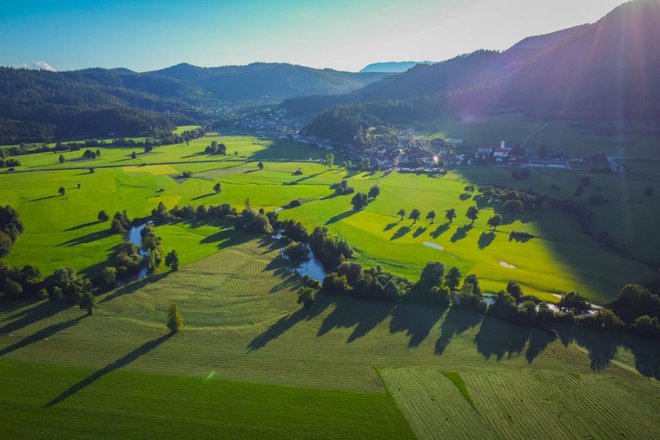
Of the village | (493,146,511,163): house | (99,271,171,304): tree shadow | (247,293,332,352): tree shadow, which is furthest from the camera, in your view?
(493,146,511,163): house

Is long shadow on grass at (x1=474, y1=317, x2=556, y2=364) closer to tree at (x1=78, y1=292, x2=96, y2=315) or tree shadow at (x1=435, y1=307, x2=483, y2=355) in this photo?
tree shadow at (x1=435, y1=307, x2=483, y2=355)

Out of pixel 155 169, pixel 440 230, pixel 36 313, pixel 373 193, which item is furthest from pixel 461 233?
pixel 155 169

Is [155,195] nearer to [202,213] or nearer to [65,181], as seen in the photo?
[202,213]

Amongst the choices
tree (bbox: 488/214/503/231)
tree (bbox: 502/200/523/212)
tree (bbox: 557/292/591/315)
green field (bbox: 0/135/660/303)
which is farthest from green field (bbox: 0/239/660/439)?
tree (bbox: 502/200/523/212)

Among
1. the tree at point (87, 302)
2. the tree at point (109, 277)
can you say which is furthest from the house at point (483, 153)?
the tree at point (87, 302)

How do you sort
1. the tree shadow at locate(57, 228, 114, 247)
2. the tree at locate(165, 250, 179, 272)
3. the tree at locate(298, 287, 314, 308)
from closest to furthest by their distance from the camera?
1. the tree at locate(298, 287, 314, 308)
2. the tree at locate(165, 250, 179, 272)
3. the tree shadow at locate(57, 228, 114, 247)

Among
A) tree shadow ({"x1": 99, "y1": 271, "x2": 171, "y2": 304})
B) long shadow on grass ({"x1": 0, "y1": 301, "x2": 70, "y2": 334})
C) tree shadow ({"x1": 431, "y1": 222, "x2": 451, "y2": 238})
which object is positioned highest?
long shadow on grass ({"x1": 0, "y1": 301, "x2": 70, "y2": 334})
